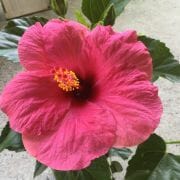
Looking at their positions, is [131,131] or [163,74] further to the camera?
[163,74]

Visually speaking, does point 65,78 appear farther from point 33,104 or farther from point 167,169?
point 167,169

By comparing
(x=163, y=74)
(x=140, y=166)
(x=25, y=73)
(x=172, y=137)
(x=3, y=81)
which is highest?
(x=25, y=73)

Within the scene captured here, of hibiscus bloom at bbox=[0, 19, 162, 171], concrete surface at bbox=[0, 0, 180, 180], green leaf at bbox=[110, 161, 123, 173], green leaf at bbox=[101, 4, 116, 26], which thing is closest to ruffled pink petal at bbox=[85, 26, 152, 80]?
hibiscus bloom at bbox=[0, 19, 162, 171]

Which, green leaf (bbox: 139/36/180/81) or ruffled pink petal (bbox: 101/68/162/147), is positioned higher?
ruffled pink petal (bbox: 101/68/162/147)

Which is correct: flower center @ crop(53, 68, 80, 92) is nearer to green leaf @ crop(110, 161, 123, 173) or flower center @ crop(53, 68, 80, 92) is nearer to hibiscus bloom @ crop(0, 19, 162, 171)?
hibiscus bloom @ crop(0, 19, 162, 171)

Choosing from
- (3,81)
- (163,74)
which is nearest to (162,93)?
(3,81)

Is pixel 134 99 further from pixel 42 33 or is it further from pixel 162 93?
pixel 162 93
